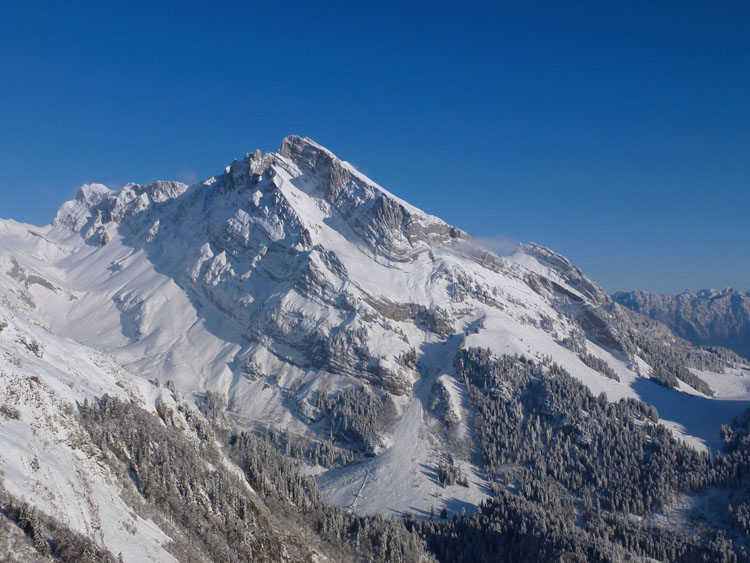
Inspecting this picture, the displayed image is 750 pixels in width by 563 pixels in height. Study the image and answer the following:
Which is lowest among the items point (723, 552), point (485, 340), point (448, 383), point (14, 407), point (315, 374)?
point (14, 407)

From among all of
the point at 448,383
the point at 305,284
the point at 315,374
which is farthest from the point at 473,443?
the point at 305,284

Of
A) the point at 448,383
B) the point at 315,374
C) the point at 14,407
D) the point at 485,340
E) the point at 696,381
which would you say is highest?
the point at 696,381

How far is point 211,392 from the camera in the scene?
165375mm

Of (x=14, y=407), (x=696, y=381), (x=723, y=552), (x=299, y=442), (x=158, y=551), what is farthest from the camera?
(x=696, y=381)

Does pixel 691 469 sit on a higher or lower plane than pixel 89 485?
higher

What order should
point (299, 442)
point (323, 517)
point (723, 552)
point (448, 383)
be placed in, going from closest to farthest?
1. point (323, 517)
2. point (723, 552)
3. point (299, 442)
4. point (448, 383)

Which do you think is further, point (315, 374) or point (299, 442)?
point (315, 374)

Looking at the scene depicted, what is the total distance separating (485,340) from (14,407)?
523 feet

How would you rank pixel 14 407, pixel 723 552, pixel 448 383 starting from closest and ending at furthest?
pixel 14 407
pixel 723 552
pixel 448 383

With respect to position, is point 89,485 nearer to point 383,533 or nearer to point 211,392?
point 383,533

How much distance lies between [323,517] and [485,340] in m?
112

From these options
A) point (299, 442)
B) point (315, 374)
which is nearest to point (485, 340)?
point (315, 374)

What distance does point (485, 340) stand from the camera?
602 ft

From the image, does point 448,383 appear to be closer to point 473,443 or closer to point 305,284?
point 473,443
